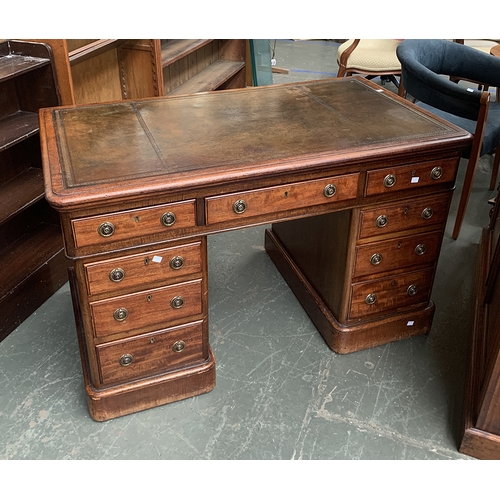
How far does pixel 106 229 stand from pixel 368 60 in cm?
342

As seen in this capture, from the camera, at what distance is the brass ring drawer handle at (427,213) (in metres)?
2.24

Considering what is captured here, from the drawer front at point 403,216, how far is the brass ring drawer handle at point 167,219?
759 mm

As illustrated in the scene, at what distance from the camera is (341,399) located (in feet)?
7.52

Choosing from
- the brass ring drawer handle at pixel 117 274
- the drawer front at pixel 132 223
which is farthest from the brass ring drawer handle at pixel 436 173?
the brass ring drawer handle at pixel 117 274

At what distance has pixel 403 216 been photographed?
2219mm

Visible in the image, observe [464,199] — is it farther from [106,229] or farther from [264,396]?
[106,229]

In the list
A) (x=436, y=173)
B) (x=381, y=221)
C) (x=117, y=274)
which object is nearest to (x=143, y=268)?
(x=117, y=274)

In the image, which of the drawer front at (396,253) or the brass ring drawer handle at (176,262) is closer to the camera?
the brass ring drawer handle at (176,262)

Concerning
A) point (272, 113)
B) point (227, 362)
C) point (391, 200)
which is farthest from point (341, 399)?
point (272, 113)

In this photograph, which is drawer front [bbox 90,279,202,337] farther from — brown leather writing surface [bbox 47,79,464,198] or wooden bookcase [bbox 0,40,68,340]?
wooden bookcase [bbox 0,40,68,340]

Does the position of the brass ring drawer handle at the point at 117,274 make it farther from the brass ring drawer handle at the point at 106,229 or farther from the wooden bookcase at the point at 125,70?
the wooden bookcase at the point at 125,70

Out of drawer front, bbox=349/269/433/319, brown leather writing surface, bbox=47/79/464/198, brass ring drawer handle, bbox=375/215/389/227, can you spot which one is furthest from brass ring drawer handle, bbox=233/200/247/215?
drawer front, bbox=349/269/433/319

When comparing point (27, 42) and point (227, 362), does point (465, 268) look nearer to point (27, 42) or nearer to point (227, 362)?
point (227, 362)

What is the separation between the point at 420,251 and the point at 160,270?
1.13 metres
